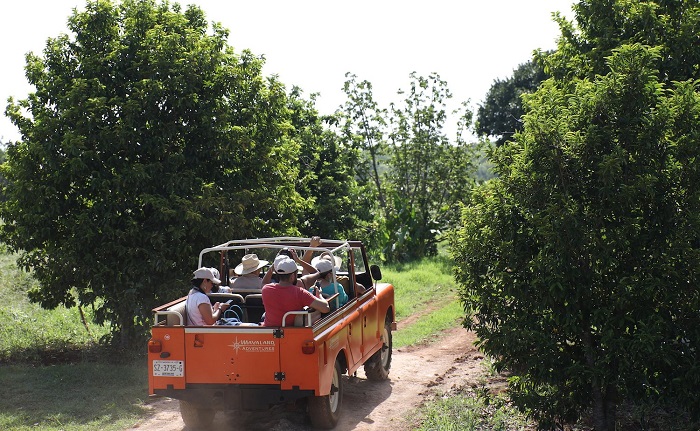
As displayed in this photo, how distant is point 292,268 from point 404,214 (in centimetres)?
1901

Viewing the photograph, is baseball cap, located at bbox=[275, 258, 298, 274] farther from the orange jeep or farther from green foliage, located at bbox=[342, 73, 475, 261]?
green foliage, located at bbox=[342, 73, 475, 261]

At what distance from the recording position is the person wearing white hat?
8.27 m

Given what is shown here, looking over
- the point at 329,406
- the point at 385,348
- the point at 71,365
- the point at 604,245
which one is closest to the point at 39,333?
the point at 71,365

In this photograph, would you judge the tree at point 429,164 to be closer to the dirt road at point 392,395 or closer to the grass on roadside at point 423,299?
the grass on roadside at point 423,299

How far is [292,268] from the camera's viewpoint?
826 cm

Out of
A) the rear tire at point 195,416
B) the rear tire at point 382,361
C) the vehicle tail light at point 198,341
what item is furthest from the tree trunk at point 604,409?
the rear tire at point 195,416

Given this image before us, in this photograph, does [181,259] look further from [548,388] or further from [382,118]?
[382,118]

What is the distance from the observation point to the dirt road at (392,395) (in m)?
8.74

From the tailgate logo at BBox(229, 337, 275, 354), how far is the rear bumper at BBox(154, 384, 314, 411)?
0.36 meters

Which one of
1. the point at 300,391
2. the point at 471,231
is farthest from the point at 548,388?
the point at 300,391

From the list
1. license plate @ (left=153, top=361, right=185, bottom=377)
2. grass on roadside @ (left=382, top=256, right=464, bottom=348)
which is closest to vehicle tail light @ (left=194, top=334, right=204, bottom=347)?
license plate @ (left=153, top=361, right=185, bottom=377)

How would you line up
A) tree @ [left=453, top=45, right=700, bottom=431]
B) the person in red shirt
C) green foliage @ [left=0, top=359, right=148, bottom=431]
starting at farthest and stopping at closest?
green foliage @ [left=0, top=359, right=148, bottom=431]
the person in red shirt
tree @ [left=453, top=45, right=700, bottom=431]

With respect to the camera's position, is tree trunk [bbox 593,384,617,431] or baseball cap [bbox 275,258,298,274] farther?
baseball cap [bbox 275,258,298,274]

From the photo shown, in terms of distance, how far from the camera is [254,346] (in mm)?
7777
